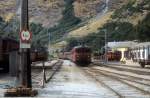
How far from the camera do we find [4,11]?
163 metres

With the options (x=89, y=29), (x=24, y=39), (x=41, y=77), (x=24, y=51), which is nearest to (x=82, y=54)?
(x=41, y=77)

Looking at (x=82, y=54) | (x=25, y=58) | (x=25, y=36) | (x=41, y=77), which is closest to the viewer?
(x=25, y=36)

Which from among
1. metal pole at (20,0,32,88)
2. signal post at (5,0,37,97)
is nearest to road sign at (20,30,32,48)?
signal post at (5,0,37,97)

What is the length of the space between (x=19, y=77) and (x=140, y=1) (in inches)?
5838

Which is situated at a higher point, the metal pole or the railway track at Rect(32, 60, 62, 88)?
the metal pole

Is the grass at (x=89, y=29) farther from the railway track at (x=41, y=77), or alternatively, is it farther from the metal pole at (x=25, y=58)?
the metal pole at (x=25, y=58)

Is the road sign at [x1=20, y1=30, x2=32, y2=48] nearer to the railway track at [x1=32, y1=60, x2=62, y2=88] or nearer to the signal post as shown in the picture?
the signal post

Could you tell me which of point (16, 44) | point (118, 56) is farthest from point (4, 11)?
point (16, 44)

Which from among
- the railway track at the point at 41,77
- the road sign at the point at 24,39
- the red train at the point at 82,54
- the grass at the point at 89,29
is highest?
the grass at the point at 89,29

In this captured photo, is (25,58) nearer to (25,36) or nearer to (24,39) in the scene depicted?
(24,39)

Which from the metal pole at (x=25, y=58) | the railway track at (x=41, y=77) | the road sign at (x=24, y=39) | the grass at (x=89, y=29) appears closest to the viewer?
the road sign at (x=24, y=39)

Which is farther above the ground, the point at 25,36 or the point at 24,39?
the point at 25,36

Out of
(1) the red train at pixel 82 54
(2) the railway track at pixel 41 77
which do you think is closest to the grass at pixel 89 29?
(1) the red train at pixel 82 54

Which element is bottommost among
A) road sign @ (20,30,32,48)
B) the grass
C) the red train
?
the red train
